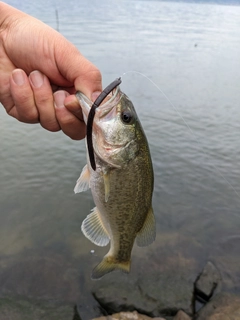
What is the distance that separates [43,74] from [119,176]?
3.79ft

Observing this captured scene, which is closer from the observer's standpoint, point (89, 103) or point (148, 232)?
point (89, 103)

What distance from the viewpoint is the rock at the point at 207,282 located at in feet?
19.8

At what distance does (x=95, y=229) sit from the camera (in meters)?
3.19

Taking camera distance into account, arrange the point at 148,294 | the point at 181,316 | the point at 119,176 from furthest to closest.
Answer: the point at 148,294, the point at 181,316, the point at 119,176

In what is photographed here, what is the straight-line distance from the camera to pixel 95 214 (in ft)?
10.5

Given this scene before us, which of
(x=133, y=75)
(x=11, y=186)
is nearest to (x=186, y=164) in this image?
(x=11, y=186)

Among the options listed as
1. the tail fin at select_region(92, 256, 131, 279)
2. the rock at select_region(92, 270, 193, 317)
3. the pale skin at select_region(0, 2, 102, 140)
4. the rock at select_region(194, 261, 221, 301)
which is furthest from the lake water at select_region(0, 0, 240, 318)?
the tail fin at select_region(92, 256, 131, 279)

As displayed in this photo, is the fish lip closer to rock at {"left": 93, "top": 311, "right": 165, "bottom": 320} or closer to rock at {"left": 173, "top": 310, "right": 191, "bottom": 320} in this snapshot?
rock at {"left": 93, "top": 311, "right": 165, "bottom": 320}

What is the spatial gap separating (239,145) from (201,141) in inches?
53.2

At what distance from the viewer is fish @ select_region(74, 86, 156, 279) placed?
8.76ft

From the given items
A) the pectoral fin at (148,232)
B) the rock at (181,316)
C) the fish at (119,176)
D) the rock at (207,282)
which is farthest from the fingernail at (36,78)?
the rock at (207,282)

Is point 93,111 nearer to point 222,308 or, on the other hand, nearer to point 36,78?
point 36,78

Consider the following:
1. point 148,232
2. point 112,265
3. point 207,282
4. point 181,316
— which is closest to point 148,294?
point 181,316

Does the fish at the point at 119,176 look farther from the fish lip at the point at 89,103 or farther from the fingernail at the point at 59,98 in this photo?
the fingernail at the point at 59,98
